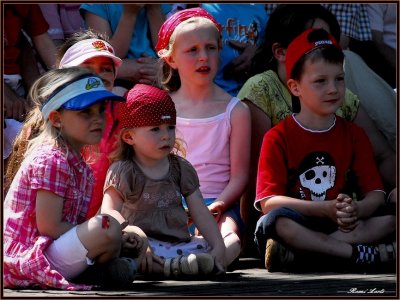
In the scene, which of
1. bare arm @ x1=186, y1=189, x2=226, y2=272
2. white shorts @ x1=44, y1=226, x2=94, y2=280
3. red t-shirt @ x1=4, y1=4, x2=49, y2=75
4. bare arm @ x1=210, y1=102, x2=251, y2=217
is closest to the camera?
white shorts @ x1=44, y1=226, x2=94, y2=280

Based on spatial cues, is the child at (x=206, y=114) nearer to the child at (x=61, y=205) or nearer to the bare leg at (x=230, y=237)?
the bare leg at (x=230, y=237)

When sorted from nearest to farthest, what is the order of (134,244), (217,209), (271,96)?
1. (134,244)
2. (217,209)
3. (271,96)

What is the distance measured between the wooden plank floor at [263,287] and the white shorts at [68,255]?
137mm

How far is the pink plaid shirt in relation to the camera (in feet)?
14.4

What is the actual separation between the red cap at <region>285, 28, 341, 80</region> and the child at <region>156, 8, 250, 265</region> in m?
0.40

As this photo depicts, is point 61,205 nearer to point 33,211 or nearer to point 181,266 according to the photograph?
point 33,211

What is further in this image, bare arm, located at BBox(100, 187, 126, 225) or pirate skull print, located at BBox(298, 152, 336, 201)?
pirate skull print, located at BBox(298, 152, 336, 201)

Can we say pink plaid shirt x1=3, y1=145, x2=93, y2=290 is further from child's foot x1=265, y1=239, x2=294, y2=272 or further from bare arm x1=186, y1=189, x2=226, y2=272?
child's foot x1=265, y1=239, x2=294, y2=272

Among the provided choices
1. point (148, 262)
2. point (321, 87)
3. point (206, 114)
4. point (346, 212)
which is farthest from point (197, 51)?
point (148, 262)

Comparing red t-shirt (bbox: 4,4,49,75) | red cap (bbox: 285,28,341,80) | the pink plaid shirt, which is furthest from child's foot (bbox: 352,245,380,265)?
red t-shirt (bbox: 4,4,49,75)

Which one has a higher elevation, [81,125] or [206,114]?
[206,114]

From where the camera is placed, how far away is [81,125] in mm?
4566

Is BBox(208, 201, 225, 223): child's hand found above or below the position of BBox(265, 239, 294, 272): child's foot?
above

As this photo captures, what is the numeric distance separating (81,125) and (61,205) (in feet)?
1.20
